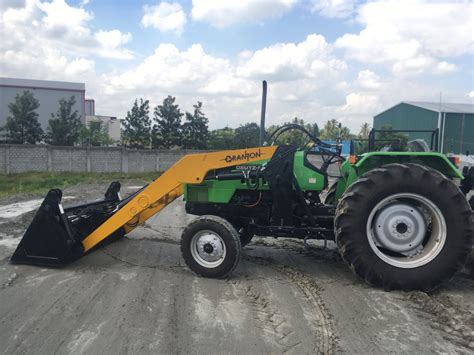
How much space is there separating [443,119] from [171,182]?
37623 mm

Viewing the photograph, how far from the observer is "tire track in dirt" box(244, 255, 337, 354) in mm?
3715

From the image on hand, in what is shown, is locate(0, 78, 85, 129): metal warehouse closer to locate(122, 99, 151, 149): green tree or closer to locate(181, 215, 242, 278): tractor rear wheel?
locate(122, 99, 151, 149): green tree

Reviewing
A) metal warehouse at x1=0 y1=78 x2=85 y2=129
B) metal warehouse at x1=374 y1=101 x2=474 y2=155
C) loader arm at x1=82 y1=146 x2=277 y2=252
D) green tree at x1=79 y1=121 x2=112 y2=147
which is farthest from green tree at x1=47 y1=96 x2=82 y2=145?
loader arm at x1=82 y1=146 x2=277 y2=252

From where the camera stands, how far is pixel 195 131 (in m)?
36.9

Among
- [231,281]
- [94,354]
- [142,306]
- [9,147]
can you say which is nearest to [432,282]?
[231,281]

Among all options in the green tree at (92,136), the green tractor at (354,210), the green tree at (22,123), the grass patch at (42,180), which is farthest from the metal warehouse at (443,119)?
the green tractor at (354,210)

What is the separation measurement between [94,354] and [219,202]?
2857mm

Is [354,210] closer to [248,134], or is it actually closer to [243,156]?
[243,156]

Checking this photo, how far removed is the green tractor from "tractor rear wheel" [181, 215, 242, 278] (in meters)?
0.01

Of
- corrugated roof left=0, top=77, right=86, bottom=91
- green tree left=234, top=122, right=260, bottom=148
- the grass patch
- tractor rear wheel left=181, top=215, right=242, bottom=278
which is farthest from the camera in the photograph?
corrugated roof left=0, top=77, right=86, bottom=91

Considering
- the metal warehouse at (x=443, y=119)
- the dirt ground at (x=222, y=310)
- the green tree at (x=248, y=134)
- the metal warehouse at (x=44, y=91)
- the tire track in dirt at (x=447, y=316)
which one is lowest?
the dirt ground at (x=222, y=310)

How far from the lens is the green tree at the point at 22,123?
35.8m

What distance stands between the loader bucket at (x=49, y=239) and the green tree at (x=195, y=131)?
31.2 m

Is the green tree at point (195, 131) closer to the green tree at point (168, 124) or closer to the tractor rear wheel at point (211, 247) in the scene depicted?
the green tree at point (168, 124)
